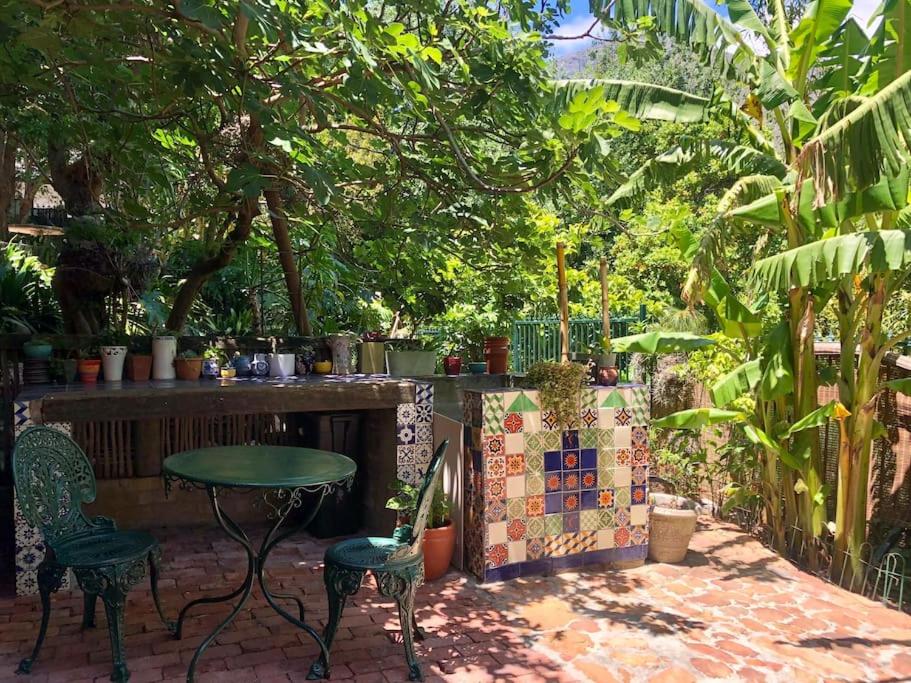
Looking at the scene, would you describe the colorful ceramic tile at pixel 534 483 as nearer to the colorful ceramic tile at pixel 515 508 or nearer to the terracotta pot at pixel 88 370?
the colorful ceramic tile at pixel 515 508

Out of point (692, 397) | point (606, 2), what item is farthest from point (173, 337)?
point (692, 397)

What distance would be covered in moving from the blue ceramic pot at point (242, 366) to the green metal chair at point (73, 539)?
193cm

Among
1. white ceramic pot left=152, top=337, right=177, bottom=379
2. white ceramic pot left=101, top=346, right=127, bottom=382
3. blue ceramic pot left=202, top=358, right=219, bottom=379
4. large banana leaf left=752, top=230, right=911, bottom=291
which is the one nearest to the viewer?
large banana leaf left=752, top=230, right=911, bottom=291

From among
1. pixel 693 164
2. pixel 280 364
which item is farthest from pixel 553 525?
pixel 693 164

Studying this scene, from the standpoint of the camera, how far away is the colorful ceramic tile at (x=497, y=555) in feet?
16.2

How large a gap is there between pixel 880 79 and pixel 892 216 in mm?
951

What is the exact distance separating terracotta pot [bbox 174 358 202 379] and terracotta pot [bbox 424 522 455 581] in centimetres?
231

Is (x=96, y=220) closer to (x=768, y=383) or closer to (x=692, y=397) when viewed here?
(x=768, y=383)

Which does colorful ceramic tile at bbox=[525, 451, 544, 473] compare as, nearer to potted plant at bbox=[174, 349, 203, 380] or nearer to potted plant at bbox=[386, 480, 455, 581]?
potted plant at bbox=[386, 480, 455, 581]

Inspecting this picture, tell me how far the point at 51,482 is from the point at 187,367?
191 cm

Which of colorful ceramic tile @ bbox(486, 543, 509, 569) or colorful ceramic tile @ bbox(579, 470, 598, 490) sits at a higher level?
colorful ceramic tile @ bbox(579, 470, 598, 490)

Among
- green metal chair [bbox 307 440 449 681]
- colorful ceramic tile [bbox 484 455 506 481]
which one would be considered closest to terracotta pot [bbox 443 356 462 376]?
colorful ceramic tile [bbox 484 455 506 481]

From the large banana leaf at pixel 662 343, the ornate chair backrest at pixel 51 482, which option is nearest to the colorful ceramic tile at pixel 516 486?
the large banana leaf at pixel 662 343

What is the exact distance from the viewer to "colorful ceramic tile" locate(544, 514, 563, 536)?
5.16m
